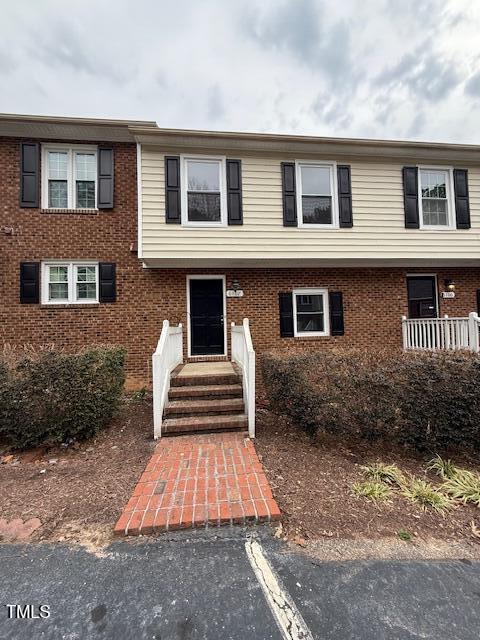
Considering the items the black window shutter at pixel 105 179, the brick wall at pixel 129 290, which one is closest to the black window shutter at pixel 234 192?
the brick wall at pixel 129 290

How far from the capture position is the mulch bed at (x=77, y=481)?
2873mm

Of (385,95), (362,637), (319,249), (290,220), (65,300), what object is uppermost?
(385,95)

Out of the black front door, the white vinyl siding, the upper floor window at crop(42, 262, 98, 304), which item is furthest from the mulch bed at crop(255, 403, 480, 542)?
the upper floor window at crop(42, 262, 98, 304)

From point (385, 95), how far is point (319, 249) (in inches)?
566

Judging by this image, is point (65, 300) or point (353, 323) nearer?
point (65, 300)

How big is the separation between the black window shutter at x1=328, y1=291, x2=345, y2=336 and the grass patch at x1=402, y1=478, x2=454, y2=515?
5290 mm

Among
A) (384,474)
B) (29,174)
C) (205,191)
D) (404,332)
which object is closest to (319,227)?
(205,191)

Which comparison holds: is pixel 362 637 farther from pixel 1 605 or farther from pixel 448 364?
pixel 448 364

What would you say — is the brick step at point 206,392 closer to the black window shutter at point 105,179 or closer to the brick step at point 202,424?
the brick step at point 202,424

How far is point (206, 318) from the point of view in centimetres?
816

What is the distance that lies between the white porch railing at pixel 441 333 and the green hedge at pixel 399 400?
3047mm

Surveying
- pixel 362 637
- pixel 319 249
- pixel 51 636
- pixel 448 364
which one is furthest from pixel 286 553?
pixel 319 249

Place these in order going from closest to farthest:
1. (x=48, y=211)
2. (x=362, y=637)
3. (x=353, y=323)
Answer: (x=362, y=637) → (x=48, y=211) → (x=353, y=323)

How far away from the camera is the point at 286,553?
242cm
